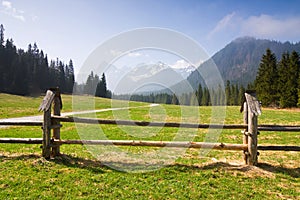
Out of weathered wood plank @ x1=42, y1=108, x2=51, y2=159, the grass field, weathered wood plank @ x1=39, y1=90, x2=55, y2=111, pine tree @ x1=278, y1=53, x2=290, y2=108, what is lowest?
the grass field

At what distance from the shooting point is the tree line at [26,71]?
82.2 meters

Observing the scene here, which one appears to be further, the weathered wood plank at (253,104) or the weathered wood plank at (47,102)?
the weathered wood plank at (47,102)

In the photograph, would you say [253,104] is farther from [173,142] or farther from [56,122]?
[56,122]

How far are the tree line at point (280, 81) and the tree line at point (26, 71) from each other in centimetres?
5459

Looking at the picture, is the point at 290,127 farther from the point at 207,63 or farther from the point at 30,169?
the point at 30,169

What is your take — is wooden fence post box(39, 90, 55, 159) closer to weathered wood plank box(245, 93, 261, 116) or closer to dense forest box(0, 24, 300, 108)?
dense forest box(0, 24, 300, 108)

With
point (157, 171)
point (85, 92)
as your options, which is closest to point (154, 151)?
point (157, 171)

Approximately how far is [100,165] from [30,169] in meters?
2.09

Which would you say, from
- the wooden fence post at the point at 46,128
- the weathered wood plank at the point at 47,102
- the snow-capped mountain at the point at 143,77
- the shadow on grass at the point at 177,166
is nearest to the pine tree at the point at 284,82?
the shadow on grass at the point at 177,166

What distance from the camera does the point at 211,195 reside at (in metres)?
5.96

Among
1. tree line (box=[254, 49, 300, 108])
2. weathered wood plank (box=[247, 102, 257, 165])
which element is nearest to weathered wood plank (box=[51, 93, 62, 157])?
weathered wood plank (box=[247, 102, 257, 165])

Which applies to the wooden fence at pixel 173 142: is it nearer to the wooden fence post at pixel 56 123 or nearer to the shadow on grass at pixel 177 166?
the wooden fence post at pixel 56 123

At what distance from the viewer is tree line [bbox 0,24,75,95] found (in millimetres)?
82250

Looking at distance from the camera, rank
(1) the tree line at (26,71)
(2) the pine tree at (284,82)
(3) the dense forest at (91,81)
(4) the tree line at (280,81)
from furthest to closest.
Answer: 1. (1) the tree line at (26,71)
2. (2) the pine tree at (284,82)
3. (4) the tree line at (280,81)
4. (3) the dense forest at (91,81)
